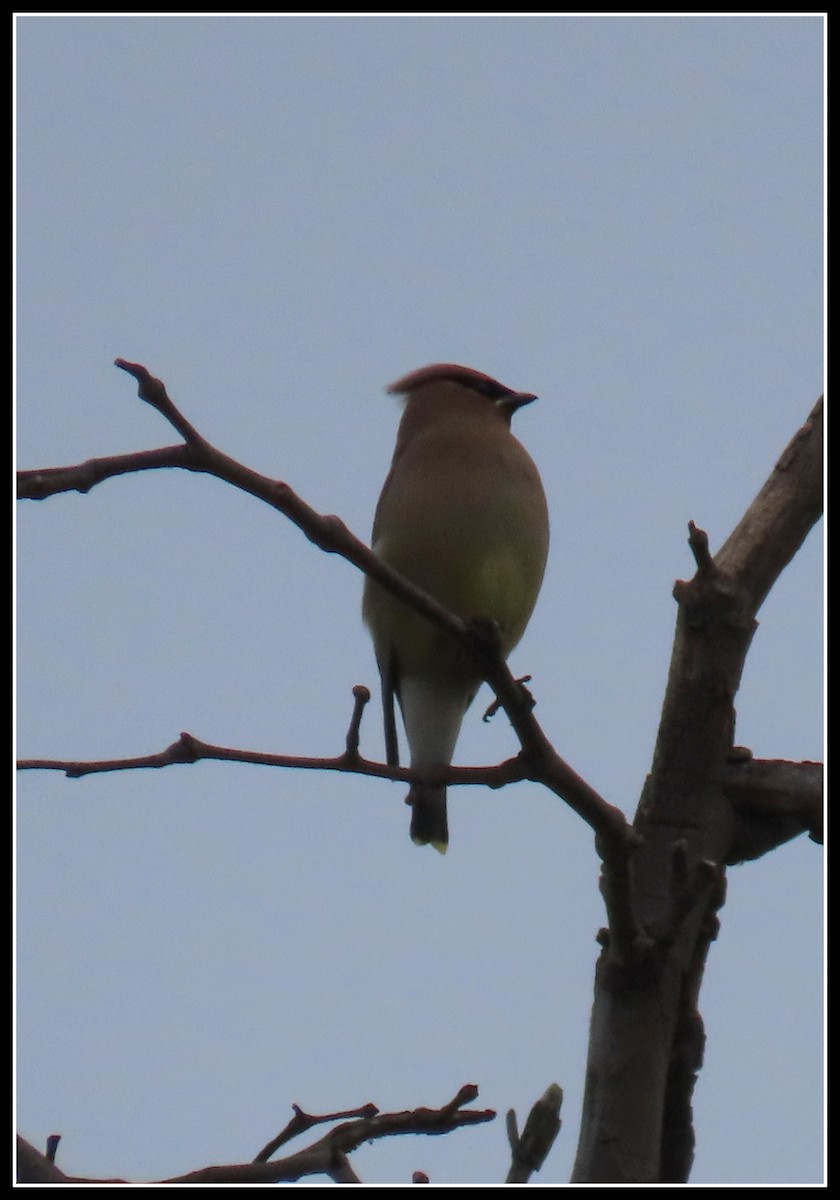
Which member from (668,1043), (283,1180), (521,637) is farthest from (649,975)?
(521,637)

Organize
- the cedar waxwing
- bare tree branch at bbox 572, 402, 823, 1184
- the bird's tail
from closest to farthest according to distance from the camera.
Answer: bare tree branch at bbox 572, 402, 823, 1184
the cedar waxwing
the bird's tail

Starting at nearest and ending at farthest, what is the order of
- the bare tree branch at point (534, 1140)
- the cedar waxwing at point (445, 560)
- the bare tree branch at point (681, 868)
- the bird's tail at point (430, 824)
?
the bare tree branch at point (534, 1140)
the bare tree branch at point (681, 868)
the cedar waxwing at point (445, 560)
the bird's tail at point (430, 824)

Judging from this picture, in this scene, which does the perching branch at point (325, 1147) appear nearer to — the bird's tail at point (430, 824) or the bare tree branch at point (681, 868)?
the bare tree branch at point (681, 868)

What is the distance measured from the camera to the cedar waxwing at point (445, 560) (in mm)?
4254

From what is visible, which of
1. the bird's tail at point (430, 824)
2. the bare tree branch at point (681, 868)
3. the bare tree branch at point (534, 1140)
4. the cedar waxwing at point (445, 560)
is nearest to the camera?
the bare tree branch at point (534, 1140)

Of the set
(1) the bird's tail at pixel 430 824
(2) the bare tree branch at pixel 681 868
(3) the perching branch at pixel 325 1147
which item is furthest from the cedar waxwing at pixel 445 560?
(3) the perching branch at pixel 325 1147

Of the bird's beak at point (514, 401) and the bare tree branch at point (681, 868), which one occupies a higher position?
the bird's beak at point (514, 401)

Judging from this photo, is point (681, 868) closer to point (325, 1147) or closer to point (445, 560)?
point (325, 1147)

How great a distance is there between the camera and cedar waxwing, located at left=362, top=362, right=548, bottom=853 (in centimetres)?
425

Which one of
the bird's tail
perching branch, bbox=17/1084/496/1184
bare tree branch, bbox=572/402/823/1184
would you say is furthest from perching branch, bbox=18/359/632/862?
the bird's tail

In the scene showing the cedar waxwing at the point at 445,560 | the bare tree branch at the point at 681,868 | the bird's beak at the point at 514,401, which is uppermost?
the bird's beak at the point at 514,401

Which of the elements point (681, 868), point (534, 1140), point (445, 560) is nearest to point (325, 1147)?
point (534, 1140)

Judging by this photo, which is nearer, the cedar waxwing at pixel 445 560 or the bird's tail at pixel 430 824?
the cedar waxwing at pixel 445 560

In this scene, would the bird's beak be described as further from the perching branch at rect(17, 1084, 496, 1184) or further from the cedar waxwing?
the perching branch at rect(17, 1084, 496, 1184)
